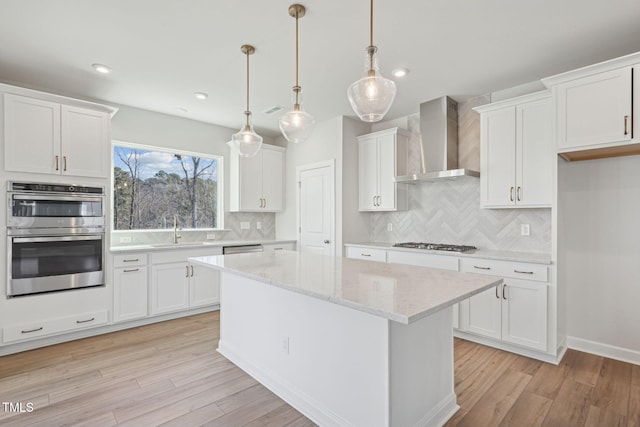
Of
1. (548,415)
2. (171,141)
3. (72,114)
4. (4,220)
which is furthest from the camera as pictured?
(171,141)

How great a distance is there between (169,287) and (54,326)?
1.13 m

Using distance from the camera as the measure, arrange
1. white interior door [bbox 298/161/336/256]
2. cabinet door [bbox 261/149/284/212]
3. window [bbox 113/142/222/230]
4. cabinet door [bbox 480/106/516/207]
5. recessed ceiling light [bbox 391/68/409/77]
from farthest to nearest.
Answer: cabinet door [bbox 261/149/284/212], white interior door [bbox 298/161/336/256], window [bbox 113/142/222/230], cabinet door [bbox 480/106/516/207], recessed ceiling light [bbox 391/68/409/77]

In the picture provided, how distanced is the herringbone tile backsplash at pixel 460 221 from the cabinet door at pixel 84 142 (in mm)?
3485

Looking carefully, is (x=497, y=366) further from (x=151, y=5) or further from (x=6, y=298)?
(x=6, y=298)

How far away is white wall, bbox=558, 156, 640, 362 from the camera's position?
2.87 meters

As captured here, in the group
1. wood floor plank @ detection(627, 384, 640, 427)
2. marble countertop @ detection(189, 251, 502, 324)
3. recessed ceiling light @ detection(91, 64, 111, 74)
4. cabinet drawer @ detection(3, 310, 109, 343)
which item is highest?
recessed ceiling light @ detection(91, 64, 111, 74)

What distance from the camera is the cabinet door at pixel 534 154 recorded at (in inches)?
119

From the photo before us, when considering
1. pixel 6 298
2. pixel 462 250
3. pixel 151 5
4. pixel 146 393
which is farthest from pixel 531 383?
pixel 6 298

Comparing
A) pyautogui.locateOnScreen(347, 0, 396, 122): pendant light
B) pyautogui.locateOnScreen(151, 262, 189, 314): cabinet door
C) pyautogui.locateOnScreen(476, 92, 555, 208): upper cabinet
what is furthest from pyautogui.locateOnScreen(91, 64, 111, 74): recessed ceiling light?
pyautogui.locateOnScreen(476, 92, 555, 208): upper cabinet

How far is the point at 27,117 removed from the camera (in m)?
3.08

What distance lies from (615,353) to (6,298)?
5546 millimetres

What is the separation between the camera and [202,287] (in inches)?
170

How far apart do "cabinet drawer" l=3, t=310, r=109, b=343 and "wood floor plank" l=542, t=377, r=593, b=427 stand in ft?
13.2

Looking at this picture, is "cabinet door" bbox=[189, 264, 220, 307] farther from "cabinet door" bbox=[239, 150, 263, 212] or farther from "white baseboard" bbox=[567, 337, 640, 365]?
"white baseboard" bbox=[567, 337, 640, 365]
